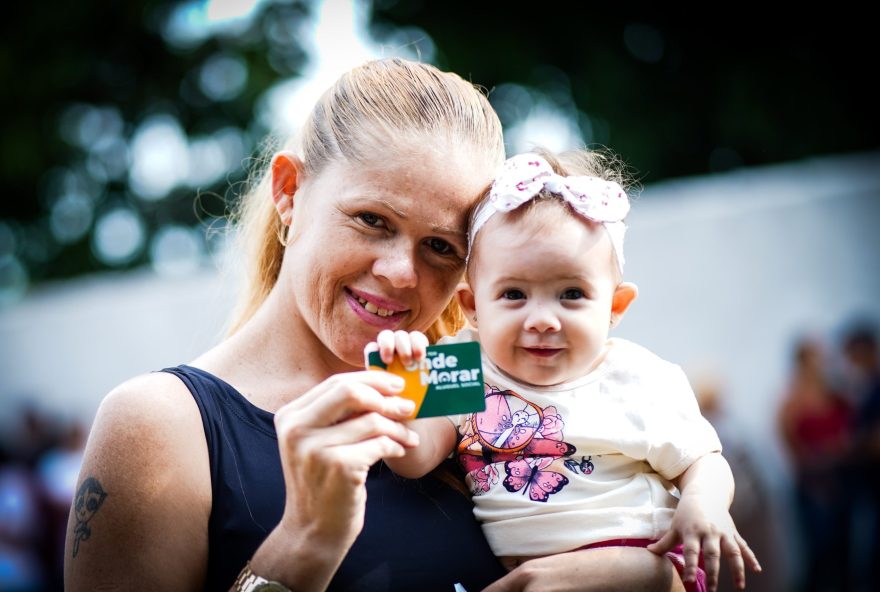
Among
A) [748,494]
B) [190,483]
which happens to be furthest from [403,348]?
[748,494]

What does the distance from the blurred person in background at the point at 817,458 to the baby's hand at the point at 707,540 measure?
536 cm

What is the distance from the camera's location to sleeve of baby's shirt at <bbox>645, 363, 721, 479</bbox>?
2.16m

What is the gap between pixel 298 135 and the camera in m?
2.68

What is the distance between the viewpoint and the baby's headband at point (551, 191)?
226 cm

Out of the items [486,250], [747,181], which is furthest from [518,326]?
[747,181]

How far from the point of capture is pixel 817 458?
23.0 feet

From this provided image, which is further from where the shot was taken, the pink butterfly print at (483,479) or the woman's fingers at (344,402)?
the pink butterfly print at (483,479)

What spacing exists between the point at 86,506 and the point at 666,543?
1329 mm

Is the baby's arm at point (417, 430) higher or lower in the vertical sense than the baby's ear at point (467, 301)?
lower

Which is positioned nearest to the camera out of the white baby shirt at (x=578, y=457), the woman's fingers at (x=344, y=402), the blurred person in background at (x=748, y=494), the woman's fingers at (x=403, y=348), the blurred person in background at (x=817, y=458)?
the woman's fingers at (x=344, y=402)

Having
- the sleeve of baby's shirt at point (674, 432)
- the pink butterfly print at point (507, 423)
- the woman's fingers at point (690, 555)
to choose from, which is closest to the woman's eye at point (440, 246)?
the pink butterfly print at point (507, 423)

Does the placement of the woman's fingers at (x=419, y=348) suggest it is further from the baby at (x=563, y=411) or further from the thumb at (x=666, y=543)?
the thumb at (x=666, y=543)

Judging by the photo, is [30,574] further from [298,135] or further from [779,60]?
[779,60]

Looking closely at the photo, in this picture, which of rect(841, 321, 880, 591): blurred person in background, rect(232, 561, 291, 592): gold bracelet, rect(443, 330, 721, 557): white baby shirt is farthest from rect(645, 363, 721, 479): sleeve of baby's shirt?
rect(841, 321, 880, 591): blurred person in background
